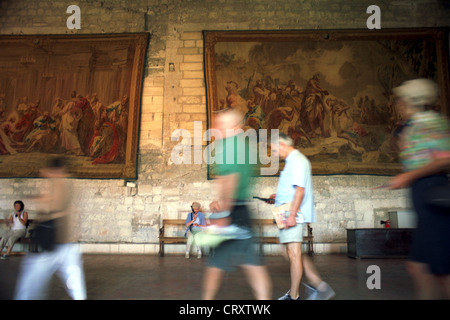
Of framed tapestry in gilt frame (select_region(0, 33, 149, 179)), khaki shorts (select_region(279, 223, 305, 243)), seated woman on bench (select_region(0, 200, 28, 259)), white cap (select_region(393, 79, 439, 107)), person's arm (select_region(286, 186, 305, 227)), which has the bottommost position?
seated woman on bench (select_region(0, 200, 28, 259))

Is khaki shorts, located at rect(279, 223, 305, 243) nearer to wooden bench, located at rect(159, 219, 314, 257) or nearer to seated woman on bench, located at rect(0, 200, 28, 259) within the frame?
wooden bench, located at rect(159, 219, 314, 257)

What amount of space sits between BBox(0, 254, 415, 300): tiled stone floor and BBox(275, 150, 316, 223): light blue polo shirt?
3.34 feet

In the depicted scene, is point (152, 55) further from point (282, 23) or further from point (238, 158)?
point (238, 158)

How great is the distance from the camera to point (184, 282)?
160 inches

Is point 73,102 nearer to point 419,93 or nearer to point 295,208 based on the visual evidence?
point 295,208

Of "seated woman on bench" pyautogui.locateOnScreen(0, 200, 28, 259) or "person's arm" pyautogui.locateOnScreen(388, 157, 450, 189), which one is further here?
"seated woman on bench" pyautogui.locateOnScreen(0, 200, 28, 259)

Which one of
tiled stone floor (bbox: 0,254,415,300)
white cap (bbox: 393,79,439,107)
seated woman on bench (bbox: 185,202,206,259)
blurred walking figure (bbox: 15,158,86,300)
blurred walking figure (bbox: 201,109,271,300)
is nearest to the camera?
white cap (bbox: 393,79,439,107)

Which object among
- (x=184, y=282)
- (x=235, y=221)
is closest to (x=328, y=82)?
(x=184, y=282)

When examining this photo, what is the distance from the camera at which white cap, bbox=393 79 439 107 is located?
194 centimetres

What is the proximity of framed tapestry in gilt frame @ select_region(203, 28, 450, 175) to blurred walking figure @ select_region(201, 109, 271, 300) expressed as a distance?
5.97 metres

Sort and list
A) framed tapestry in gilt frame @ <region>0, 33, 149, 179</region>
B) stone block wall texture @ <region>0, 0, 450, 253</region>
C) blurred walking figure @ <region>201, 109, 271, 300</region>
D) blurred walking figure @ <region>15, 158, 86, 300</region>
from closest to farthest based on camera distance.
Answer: blurred walking figure @ <region>201, 109, 271, 300</region>
blurred walking figure @ <region>15, 158, 86, 300</region>
stone block wall texture @ <region>0, 0, 450, 253</region>
framed tapestry in gilt frame @ <region>0, 33, 149, 179</region>

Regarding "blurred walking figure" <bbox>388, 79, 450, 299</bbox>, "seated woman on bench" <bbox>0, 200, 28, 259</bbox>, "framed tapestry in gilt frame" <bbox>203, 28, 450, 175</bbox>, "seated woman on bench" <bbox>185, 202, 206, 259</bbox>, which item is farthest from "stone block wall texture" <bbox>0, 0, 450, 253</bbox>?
"blurred walking figure" <bbox>388, 79, 450, 299</bbox>

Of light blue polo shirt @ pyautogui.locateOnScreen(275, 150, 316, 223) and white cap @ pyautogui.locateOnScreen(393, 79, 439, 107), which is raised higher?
white cap @ pyautogui.locateOnScreen(393, 79, 439, 107)

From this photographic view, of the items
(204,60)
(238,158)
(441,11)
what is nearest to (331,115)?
(204,60)
